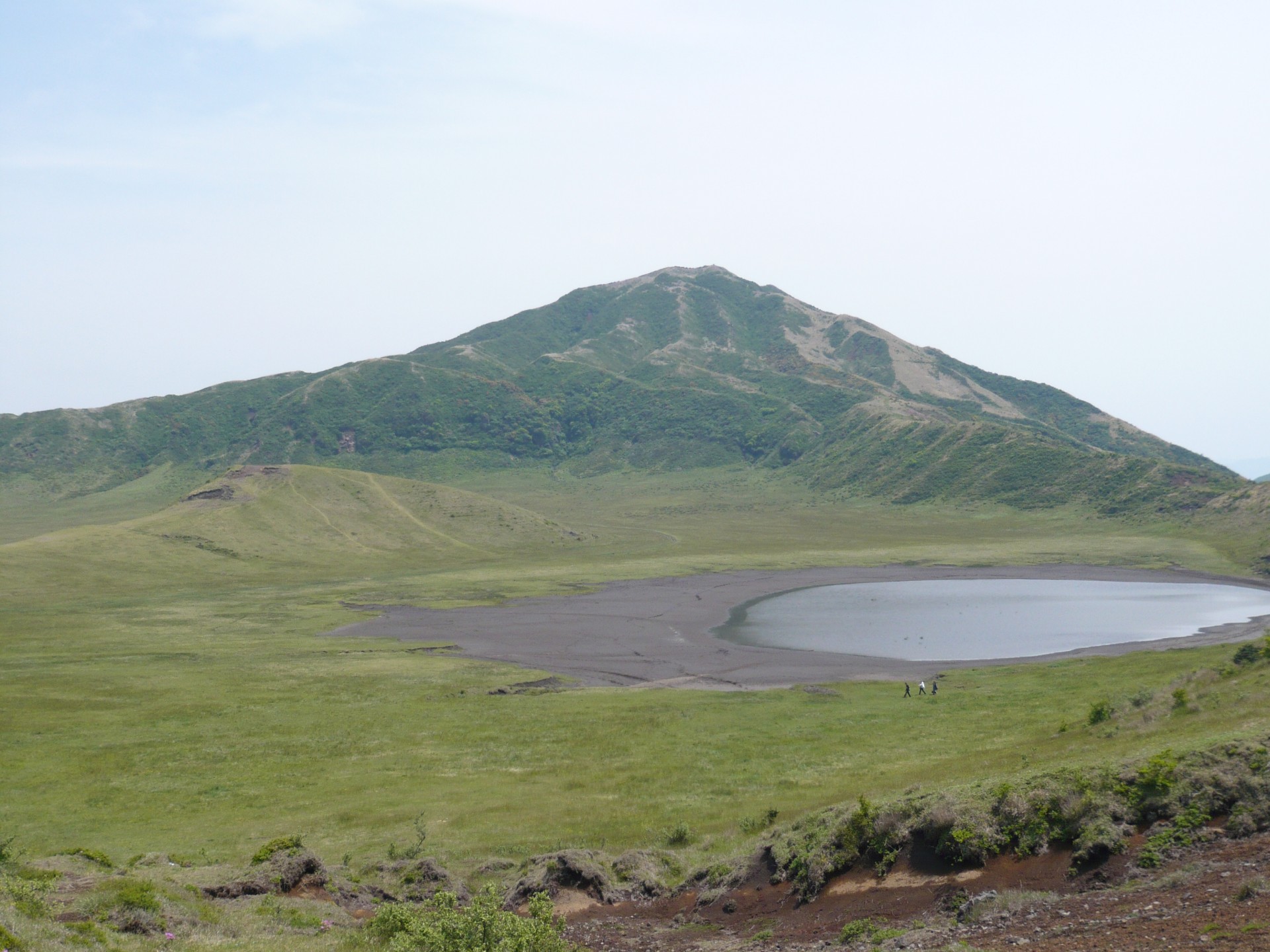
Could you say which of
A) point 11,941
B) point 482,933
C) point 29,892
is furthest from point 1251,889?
point 29,892

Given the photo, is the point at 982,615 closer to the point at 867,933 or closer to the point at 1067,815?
the point at 1067,815

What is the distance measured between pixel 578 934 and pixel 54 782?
29.5 m

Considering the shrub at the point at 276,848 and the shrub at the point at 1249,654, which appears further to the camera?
the shrub at the point at 1249,654

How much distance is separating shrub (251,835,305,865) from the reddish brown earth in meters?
8.00

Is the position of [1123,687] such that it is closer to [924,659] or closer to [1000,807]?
[924,659]

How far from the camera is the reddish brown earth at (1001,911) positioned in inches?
588

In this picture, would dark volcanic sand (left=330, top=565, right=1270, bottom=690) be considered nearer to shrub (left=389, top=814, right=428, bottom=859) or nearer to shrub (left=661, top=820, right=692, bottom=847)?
shrub (left=661, top=820, right=692, bottom=847)

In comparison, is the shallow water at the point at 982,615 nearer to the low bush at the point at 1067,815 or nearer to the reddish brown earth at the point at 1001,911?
the low bush at the point at 1067,815

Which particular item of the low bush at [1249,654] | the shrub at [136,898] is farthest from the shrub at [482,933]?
the low bush at [1249,654]

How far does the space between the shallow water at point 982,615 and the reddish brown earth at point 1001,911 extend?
47.7 m

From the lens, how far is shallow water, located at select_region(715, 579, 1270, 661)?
2815 inches

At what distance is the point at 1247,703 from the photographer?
28.8 metres

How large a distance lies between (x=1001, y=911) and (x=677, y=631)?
207 ft

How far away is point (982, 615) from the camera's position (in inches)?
3361
